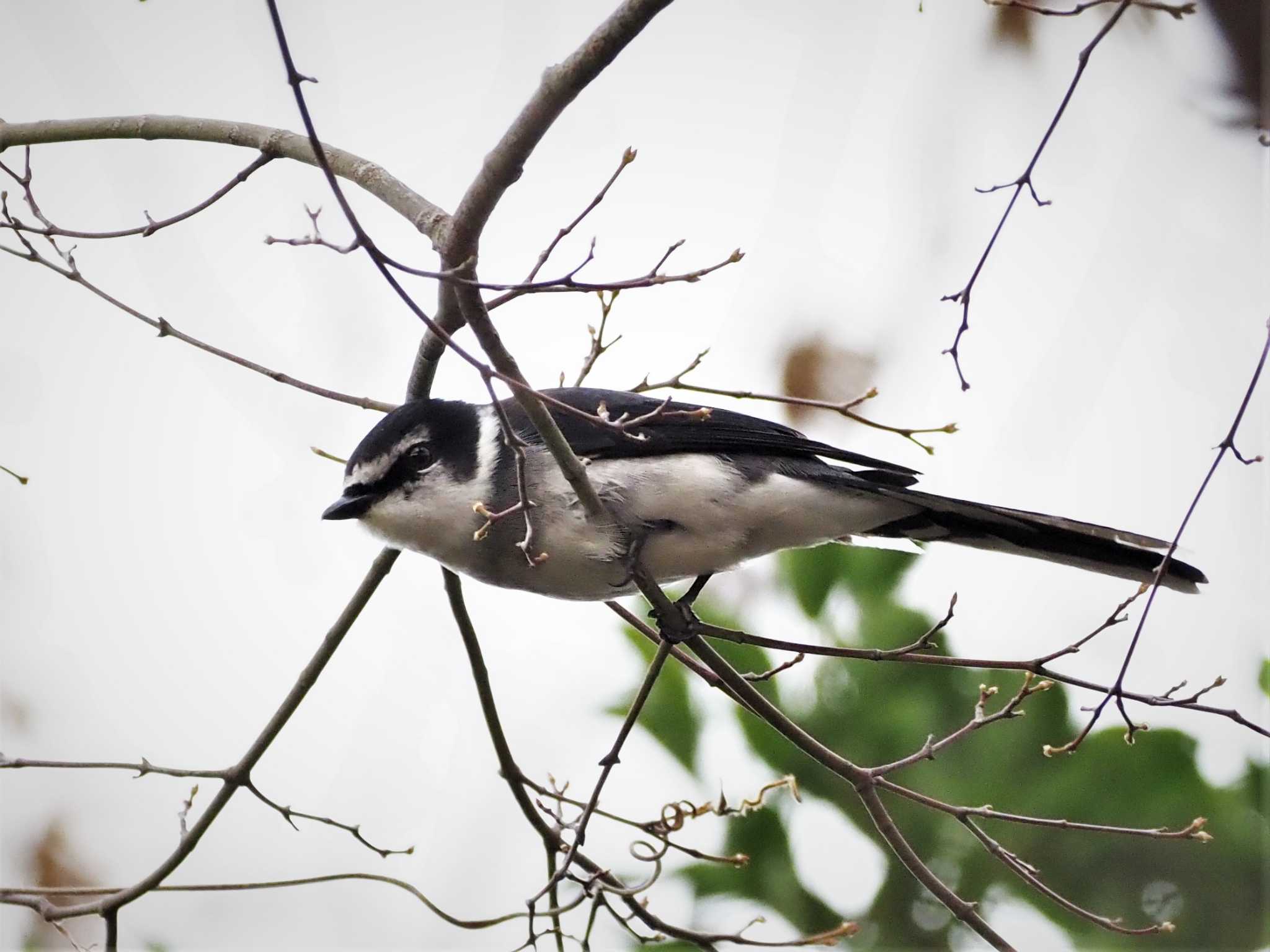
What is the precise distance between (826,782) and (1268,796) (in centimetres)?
151

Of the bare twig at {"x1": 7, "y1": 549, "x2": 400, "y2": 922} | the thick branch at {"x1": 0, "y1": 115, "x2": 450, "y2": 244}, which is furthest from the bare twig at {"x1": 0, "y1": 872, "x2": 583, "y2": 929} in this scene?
the thick branch at {"x1": 0, "y1": 115, "x2": 450, "y2": 244}

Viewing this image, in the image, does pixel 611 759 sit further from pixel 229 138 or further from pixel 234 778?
pixel 229 138

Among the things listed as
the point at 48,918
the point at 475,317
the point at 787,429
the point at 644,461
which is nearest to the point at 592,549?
the point at 644,461

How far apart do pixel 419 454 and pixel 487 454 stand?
0.19 metres

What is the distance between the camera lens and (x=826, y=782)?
4438 millimetres

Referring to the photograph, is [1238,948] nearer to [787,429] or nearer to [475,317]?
[787,429]

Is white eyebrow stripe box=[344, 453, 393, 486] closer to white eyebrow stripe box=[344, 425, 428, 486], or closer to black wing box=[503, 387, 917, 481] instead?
white eyebrow stripe box=[344, 425, 428, 486]

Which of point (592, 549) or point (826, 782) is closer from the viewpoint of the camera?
point (592, 549)

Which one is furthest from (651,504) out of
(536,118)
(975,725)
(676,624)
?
(536,118)

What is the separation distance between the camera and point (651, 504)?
3.25 m

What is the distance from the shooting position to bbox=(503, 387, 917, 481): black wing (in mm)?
3297

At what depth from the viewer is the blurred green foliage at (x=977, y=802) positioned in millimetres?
4137

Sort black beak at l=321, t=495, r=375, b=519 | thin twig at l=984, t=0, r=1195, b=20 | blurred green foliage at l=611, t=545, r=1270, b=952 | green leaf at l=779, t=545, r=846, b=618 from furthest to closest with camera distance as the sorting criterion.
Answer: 1. green leaf at l=779, t=545, r=846, b=618
2. blurred green foliage at l=611, t=545, r=1270, b=952
3. black beak at l=321, t=495, r=375, b=519
4. thin twig at l=984, t=0, r=1195, b=20

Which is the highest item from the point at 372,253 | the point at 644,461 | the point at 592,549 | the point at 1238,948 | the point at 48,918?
the point at 644,461
